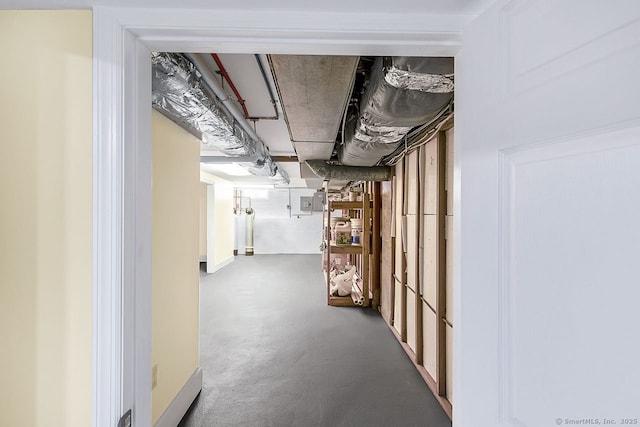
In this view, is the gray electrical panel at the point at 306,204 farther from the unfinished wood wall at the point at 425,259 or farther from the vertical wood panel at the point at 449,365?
the vertical wood panel at the point at 449,365

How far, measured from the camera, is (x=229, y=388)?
2357 millimetres

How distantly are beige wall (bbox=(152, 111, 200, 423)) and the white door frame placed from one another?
0.93 m

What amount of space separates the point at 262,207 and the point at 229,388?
25.8ft

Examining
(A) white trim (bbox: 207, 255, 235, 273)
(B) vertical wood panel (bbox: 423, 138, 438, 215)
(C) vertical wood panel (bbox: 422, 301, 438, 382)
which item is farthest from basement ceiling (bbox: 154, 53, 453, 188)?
(A) white trim (bbox: 207, 255, 235, 273)

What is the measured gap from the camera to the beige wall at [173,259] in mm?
1725

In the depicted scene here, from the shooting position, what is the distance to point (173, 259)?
1929 mm

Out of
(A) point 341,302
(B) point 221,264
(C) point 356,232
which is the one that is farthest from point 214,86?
(B) point 221,264

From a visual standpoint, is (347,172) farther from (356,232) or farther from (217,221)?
(217,221)

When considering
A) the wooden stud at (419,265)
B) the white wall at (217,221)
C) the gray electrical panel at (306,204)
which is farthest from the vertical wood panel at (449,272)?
the gray electrical panel at (306,204)

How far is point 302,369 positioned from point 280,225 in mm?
7512

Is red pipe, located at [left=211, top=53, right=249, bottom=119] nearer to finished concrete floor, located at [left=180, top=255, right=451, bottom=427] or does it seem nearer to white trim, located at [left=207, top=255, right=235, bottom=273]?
finished concrete floor, located at [left=180, top=255, right=451, bottom=427]

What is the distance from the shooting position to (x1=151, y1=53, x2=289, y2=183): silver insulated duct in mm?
1339
